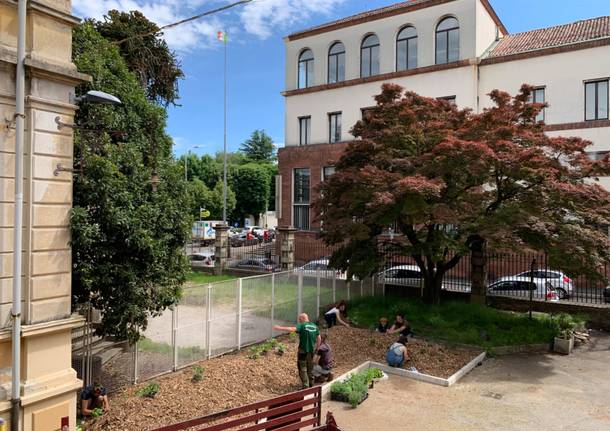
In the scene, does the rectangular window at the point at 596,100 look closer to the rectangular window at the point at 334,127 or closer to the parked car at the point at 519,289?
the parked car at the point at 519,289

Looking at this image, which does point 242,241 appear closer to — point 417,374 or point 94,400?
point 417,374

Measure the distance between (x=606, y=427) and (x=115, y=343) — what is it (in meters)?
9.44

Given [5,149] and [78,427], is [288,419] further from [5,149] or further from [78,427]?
[5,149]

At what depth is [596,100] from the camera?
25.4 meters

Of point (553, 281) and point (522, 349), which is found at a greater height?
point (553, 281)

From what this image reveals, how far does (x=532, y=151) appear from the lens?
520 inches

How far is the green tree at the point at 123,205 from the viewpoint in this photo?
789 cm

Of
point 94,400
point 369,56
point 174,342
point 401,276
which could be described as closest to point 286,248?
point 401,276

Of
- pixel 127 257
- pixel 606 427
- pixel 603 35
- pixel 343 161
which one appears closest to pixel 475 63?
pixel 603 35

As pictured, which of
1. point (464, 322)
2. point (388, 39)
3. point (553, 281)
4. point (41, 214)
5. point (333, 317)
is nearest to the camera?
point (41, 214)

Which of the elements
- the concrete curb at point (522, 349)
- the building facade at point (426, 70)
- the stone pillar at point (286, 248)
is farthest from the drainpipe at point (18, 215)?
the stone pillar at point (286, 248)

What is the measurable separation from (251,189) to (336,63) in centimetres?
3768

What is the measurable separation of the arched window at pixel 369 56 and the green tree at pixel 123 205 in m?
24.6

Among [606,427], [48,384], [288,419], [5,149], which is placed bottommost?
[606,427]
